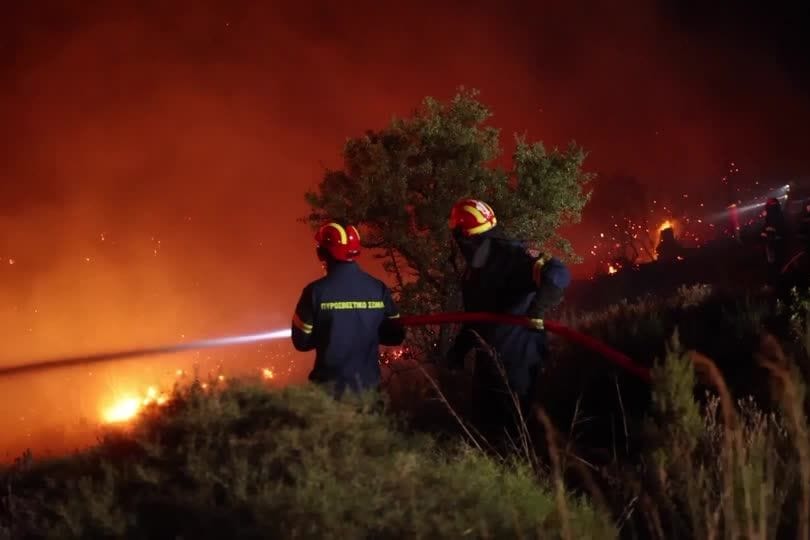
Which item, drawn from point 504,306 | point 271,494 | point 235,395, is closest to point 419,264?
point 504,306

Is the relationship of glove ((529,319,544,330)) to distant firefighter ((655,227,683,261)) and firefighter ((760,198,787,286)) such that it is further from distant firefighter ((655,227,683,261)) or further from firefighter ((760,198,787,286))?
distant firefighter ((655,227,683,261))

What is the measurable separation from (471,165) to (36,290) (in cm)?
6430

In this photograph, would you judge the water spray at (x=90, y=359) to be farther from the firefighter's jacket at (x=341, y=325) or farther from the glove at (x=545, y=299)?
the glove at (x=545, y=299)

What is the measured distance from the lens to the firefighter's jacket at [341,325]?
4.95 metres

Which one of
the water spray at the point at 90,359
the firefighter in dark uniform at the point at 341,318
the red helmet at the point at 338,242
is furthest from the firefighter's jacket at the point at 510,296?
the water spray at the point at 90,359

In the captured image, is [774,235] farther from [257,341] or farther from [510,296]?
[257,341]

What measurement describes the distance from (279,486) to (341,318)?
215 cm

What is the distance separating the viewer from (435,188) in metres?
9.63

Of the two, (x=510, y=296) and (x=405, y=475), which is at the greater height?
(x=510, y=296)

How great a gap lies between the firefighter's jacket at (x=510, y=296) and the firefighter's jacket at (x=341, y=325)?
87 cm

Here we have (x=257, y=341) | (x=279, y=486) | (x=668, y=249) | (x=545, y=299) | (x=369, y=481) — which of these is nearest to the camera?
(x=279, y=486)

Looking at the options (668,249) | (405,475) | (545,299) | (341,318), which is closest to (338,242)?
(341,318)

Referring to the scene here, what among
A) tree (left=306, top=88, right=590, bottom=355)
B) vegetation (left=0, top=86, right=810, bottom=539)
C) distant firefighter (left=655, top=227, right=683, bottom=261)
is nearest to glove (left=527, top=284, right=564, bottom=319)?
vegetation (left=0, top=86, right=810, bottom=539)

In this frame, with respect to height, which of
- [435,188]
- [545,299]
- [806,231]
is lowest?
[545,299]
